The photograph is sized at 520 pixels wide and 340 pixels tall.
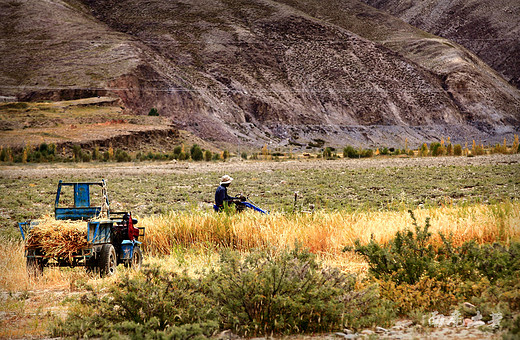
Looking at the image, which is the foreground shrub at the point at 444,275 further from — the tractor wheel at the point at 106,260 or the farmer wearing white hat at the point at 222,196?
the farmer wearing white hat at the point at 222,196

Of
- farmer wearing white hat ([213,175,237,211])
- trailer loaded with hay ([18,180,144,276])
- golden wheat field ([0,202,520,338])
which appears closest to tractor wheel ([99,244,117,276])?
trailer loaded with hay ([18,180,144,276])

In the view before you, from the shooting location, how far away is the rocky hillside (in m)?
67.9

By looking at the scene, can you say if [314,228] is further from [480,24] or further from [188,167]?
[480,24]

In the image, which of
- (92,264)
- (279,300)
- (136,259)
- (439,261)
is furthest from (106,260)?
(439,261)

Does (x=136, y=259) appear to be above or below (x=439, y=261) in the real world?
below

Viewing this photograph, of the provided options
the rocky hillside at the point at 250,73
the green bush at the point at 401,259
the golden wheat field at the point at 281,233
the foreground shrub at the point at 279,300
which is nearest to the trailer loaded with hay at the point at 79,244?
the golden wheat field at the point at 281,233

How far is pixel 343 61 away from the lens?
283ft

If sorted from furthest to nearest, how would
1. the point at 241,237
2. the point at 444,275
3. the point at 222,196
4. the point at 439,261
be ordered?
1. the point at 222,196
2. the point at 241,237
3. the point at 439,261
4. the point at 444,275

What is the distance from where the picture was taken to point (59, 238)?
7.08 metres

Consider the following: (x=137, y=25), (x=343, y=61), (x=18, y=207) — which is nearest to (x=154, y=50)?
(x=137, y=25)

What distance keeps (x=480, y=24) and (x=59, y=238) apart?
13383cm

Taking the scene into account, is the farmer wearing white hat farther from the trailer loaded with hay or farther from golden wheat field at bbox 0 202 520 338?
the trailer loaded with hay

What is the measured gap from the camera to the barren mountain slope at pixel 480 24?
117 m

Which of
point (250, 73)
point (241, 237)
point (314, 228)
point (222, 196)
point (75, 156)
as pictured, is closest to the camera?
point (314, 228)
